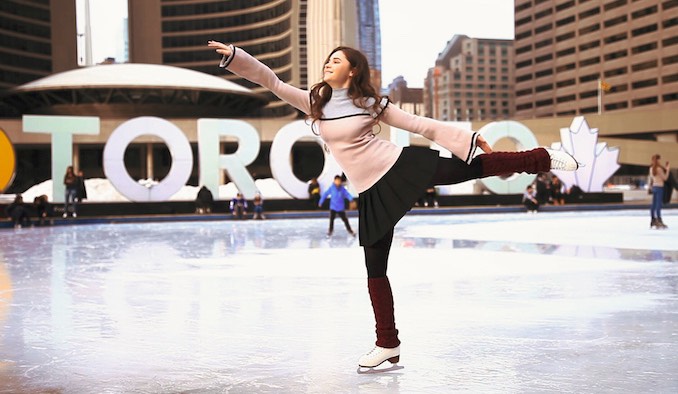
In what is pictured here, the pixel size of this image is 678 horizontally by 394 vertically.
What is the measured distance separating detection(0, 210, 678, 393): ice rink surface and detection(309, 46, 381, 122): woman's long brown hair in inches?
50.5

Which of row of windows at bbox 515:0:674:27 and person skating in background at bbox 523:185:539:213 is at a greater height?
row of windows at bbox 515:0:674:27

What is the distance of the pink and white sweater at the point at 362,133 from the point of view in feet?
12.0

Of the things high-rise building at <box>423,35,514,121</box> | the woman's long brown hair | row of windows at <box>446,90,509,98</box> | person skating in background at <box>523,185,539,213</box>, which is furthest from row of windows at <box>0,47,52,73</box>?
row of windows at <box>446,90,509,98</box>

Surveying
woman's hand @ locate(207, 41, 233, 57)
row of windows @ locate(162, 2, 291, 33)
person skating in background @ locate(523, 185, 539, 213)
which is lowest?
person skating in background @ locate(523, 185, 539, 213)

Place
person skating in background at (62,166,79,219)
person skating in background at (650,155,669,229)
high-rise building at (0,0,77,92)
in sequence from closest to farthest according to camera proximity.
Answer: person skating in background at (650,155,669,229), person skating in background at (62,166,79,219), high-rise building at (0,0,77,92)

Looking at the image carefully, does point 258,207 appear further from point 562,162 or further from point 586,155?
point 562,162

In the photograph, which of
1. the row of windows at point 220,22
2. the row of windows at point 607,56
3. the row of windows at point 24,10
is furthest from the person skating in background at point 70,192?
the row of windows at point 607,56

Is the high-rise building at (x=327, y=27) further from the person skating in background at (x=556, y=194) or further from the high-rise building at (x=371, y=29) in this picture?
the person skating in background at (x=556, y=194)

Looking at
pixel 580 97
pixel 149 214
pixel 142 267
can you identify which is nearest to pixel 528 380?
pixel 142 267

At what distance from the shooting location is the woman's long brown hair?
3.74m

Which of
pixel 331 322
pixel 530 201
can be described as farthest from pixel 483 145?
pixel 530 201

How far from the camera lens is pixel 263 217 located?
22406mm

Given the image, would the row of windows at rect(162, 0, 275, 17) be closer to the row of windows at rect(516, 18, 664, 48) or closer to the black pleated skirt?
the row of windows at rect(516, 18, 664, 48)

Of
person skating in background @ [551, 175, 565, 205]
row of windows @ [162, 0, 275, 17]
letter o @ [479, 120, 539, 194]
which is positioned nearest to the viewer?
letter o @ [479, 120, 539, 194]
